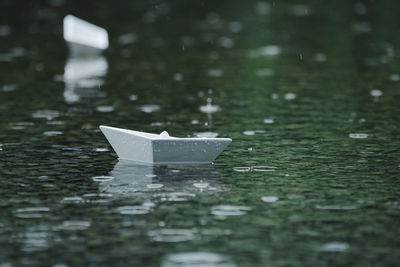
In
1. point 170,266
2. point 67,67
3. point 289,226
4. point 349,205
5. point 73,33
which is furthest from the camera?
Answer: point 73,33

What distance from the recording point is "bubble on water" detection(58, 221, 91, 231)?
18.2 meters

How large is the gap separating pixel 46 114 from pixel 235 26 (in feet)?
115

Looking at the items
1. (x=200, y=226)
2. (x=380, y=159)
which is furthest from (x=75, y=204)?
(x=380, y=159)

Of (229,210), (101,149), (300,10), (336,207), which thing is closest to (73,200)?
(229,210)

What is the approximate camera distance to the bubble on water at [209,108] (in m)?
34.7

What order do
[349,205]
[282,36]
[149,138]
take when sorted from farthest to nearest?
[282,36] < [149,138] < [349,205]

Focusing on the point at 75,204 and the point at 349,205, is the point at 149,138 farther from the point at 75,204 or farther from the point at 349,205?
the point at 349,205

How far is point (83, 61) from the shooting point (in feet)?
167

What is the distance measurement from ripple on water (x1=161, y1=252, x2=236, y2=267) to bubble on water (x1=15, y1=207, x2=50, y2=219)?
396cm

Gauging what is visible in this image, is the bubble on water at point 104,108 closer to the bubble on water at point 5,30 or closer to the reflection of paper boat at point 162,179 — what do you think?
the reflection of paper boat at point 162,179

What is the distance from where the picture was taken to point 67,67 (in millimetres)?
48125

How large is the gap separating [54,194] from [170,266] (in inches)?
238

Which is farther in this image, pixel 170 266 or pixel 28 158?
pixel 28 158

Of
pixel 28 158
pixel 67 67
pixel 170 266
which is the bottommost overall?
pixel 170 266
